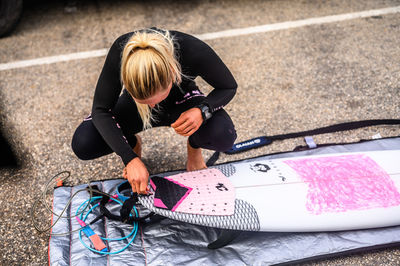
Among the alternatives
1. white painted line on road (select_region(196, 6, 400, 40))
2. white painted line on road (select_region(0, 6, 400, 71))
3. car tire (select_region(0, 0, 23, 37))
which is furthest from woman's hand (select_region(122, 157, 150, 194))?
car tire (select_region(0, 0, 23, 37))

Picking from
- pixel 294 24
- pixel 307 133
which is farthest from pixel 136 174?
pixel 294 24

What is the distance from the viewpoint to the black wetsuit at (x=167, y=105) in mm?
1665

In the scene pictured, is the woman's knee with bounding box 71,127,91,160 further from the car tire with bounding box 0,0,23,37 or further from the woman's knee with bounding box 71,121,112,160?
the car tire with bounding box 0,0,23,37

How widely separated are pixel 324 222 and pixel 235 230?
18.5 inches

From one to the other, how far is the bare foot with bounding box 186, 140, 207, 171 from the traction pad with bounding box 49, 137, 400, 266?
1.22 ft

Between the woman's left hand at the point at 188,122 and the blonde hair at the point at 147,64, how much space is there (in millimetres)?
244

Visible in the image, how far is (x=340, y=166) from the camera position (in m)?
2.01

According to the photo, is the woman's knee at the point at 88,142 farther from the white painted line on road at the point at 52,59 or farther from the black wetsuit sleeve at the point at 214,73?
the white painted line on road at the point at 52,59

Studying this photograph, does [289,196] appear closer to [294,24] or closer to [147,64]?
[147,64]

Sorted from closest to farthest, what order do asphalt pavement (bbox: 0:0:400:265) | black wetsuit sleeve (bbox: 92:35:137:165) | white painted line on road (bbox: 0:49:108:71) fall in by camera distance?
1. black wetsuit sleeve (bbox: 92:35:137:165)
2. asphalt pavement (bbox: 0:0:400:265)
3. white painted line on road (bbox: 0:49:108:71)

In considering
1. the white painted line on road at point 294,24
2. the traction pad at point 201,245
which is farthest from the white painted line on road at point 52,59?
the traction pad at point 201,245

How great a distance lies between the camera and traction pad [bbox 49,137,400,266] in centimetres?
176

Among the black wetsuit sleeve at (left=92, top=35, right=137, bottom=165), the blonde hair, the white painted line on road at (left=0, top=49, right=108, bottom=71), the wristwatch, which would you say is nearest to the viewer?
the blonde hair

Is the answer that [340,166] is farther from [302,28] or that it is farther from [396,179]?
[302,28]
